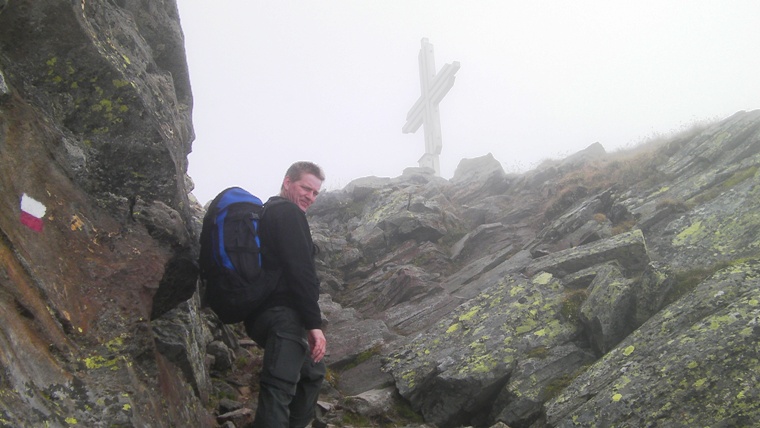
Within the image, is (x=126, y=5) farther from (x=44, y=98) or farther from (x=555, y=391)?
(x=555, y=391)

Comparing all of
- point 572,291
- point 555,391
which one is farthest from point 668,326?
point 572,291

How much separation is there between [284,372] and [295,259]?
1291mm

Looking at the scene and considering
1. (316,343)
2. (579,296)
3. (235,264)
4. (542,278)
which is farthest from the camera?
(542,278)

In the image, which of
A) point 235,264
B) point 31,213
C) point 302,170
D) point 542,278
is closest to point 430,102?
point 542,278

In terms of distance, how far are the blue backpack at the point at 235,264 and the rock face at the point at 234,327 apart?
632 millimetres

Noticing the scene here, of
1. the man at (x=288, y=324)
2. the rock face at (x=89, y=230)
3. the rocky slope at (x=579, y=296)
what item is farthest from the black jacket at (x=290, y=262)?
the rocky slope at (x=579, y=296)

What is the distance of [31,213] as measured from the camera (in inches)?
217

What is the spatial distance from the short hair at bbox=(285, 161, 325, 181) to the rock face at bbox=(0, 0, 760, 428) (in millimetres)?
1538

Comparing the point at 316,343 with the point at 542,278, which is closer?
the point at 316,343

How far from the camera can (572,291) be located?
10.9 meters

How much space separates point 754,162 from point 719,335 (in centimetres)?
802

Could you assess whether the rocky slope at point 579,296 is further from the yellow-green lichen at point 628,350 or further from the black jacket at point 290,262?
the black jacket at point 290,262

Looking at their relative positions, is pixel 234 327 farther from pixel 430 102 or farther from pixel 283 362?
pixel 430 102

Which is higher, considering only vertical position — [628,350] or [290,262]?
[290,262]
